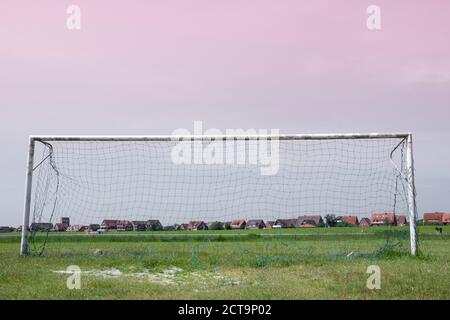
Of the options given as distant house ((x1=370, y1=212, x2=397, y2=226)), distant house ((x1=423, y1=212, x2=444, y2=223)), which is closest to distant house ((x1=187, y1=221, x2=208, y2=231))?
distant house ((x1=370, y1=212, x2=397, y2=226))

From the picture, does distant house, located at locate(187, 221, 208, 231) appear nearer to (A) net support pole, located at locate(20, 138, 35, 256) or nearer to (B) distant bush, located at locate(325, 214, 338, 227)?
(B) distant bush, located at locate(325, 214, 338, 227)

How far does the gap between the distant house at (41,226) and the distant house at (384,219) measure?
26.8 ft

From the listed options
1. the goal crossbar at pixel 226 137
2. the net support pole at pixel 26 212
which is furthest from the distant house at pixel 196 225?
the net support pole at pixel 26 212

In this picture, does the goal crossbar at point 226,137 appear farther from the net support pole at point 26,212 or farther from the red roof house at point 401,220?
the red roof house at point 401,220

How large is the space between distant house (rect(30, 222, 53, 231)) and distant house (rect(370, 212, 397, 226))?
26.8 ft

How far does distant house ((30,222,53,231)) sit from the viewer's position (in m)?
12.0

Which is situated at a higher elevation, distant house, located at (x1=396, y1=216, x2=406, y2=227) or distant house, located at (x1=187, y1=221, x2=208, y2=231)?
distant house, located at (x1=396, y1=216, x2=406, y2=227)

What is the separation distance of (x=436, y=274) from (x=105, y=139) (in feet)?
25.6

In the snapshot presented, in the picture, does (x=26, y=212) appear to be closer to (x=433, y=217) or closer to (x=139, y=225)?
(x=139, y=225)

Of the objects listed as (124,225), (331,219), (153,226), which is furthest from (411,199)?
(124,225)

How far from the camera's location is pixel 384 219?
12.3 meters
